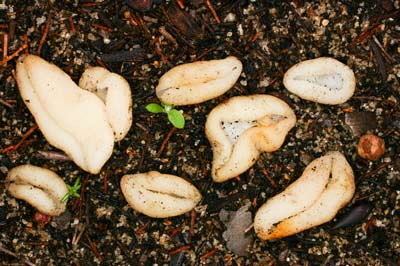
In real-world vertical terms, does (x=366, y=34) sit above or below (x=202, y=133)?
above

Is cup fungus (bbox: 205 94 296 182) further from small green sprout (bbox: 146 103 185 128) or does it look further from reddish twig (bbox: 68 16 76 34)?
reddish twig (bbox: 68 16 76 34)

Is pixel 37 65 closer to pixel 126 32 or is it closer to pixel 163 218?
pixel 126 32

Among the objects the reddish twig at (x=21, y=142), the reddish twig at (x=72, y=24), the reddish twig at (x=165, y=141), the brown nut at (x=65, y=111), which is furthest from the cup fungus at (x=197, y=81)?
the reddish twig at (x=21, y=142)

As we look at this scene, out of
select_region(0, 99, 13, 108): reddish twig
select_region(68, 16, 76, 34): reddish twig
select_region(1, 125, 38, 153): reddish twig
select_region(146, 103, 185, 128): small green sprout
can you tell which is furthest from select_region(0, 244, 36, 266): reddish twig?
select_region(68, 16, 76, 34): reddish twig

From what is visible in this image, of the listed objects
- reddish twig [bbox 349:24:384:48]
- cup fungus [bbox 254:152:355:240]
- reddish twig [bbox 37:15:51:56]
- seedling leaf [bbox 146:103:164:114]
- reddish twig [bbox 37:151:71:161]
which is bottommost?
cup fungus [bbox 254:152:355:240]

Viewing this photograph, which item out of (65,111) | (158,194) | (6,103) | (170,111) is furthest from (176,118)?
(6,103)

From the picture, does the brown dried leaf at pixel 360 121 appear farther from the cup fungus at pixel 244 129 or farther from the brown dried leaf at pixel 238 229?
the brown dried leaf at pixel 238 229

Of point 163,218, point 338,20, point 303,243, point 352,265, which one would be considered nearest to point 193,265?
point 163,218

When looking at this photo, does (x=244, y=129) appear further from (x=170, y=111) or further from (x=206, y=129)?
(x=170, y=111)
